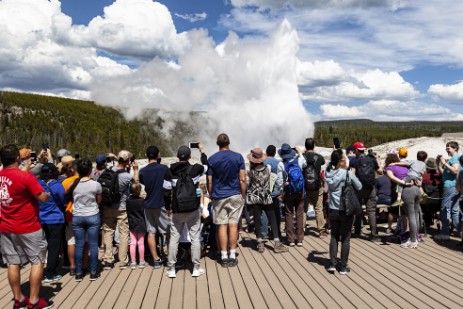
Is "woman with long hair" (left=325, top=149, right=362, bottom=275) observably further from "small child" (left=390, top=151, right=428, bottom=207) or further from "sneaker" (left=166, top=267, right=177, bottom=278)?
"sneaker" (left=166, top=267, right=177, bottom=278)

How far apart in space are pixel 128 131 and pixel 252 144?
261 feet

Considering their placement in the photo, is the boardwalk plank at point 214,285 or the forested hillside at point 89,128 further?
the forested hillside at point 89,128

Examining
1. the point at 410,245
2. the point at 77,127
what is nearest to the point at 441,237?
the point at 410,245

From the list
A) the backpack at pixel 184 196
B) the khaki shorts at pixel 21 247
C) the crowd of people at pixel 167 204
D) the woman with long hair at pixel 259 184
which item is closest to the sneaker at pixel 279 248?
the crowd of people at pixel 167 204

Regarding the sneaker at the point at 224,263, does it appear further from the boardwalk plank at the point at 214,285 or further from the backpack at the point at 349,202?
the backpack at the point at 349,202

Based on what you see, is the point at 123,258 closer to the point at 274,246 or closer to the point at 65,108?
the point at 274,246

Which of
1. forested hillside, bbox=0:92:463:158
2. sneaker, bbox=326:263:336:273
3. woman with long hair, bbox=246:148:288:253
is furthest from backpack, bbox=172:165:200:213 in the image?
forested hillside, bbox=0:92:463:158

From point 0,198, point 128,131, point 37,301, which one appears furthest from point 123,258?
point 128,131

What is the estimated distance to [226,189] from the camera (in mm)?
5938

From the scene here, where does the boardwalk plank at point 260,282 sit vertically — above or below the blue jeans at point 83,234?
below

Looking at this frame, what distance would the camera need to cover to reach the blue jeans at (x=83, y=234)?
5.42 m

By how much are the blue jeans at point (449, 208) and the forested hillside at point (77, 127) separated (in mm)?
94709

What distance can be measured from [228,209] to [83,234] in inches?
85.7

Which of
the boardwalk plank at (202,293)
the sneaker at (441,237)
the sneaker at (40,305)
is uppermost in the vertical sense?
the sneaker at (40,305)
